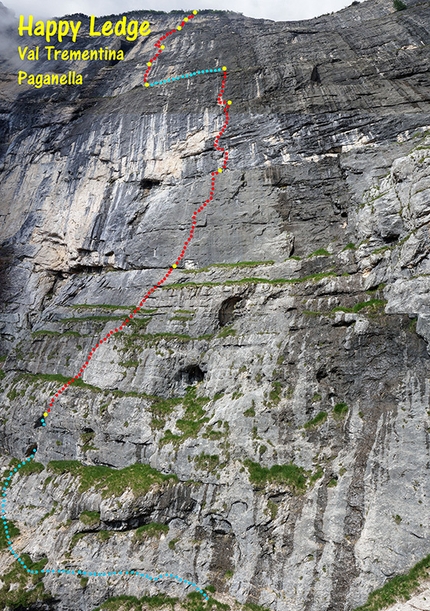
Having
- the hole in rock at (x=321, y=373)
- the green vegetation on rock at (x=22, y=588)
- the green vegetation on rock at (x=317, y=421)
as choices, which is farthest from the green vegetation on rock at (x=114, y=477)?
the hole in rock at (x=321, y=373)

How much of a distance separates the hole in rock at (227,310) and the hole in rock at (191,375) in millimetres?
3086

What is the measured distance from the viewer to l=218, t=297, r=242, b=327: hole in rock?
23028 millimetres

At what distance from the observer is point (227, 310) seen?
23.4m

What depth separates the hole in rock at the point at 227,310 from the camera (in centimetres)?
2303

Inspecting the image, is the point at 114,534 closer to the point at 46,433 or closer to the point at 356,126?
the point at 46,433

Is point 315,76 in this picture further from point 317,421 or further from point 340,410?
point 317,421

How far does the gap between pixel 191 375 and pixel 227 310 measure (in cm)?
445

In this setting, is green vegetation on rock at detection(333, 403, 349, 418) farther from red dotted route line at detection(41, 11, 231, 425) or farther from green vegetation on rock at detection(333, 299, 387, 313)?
red dotted route line at detection(41, 11, 231, 425)

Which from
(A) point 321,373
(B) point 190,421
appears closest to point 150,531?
(B) point 190,421

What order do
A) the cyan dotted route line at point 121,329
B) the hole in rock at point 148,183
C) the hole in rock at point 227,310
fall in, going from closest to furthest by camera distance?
the cyan dotted route line at point 121,329
the hole in rock at point 227,310
the hole in rock at point 148,183

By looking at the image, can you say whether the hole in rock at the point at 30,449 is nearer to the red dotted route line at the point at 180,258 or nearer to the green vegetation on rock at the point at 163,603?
the red dotted route line at the point at 180,258

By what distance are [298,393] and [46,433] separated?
14703mm

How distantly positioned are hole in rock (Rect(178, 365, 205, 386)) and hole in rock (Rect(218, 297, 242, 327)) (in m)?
3.09

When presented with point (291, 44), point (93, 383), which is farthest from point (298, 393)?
point (291, 44)
